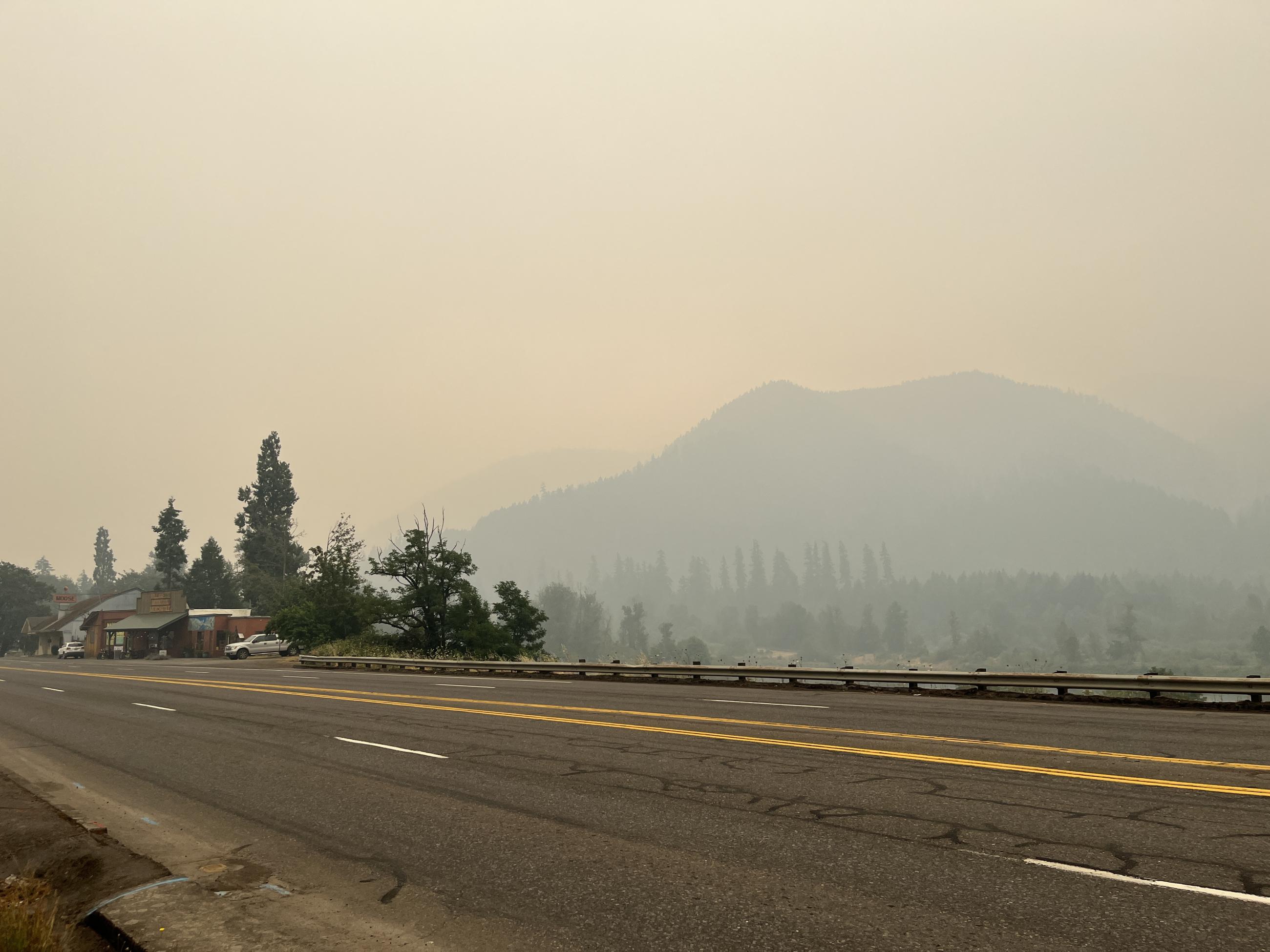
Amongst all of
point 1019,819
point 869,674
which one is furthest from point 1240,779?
point 869,674

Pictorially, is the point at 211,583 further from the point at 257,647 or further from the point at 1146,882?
the point at 1146,882

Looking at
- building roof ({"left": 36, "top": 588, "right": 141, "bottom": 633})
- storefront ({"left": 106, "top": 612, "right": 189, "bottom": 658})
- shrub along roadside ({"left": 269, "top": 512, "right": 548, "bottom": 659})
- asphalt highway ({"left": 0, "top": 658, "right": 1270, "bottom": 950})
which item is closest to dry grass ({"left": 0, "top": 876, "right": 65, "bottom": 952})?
asphalt highway ({"left": 0, "top": 658, "right": 1270, "bottom": 950})

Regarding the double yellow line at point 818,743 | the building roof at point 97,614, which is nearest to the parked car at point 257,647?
the double yellow line at point 818,743

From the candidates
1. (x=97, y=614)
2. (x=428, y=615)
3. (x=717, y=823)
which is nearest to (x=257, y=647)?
(x=428, y=615)

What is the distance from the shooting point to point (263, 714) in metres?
18.1

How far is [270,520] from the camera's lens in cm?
11919

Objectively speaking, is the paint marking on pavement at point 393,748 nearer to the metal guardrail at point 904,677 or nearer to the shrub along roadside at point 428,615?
the metal guardrail at point 904,677

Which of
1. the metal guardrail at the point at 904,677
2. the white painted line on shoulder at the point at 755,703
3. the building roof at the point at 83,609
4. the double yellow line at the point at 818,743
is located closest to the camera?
the double yellow line at the point at 818,743

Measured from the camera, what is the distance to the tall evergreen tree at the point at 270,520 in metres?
114

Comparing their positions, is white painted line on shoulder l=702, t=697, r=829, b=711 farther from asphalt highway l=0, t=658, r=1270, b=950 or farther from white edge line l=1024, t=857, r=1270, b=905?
white edge line l=1024, t=857, r=1270, b=905

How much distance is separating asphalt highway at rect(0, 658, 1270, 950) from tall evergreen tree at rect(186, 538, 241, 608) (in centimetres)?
10574

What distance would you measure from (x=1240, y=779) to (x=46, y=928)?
10.7 meters

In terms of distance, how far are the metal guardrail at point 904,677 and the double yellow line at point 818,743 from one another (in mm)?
6130

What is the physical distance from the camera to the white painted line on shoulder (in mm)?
17375
